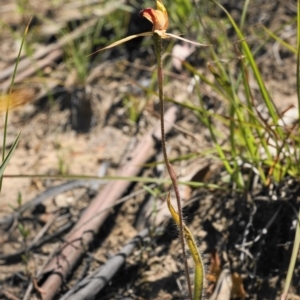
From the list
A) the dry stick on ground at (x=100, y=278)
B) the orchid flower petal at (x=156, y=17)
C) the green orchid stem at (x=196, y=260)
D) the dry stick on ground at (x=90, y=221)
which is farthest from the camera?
the dry stick on ground at (x=90, y=221)

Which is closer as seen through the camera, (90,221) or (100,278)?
(100,278)

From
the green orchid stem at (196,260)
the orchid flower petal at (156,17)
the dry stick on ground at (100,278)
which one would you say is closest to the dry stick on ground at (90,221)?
the dry stick on ground at (100,278)

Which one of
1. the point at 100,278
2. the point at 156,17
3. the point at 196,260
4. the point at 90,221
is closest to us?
the point at 156,17

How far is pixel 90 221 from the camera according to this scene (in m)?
2.59

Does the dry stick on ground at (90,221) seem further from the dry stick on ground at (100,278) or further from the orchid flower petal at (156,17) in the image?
the orchid flower petal at (156,17)

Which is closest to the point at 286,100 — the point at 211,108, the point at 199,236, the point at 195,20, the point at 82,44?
the point at 211,108

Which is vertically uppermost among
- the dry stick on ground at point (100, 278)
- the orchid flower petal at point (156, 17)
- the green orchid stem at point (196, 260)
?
the orchid flower petal at point (156, 17)

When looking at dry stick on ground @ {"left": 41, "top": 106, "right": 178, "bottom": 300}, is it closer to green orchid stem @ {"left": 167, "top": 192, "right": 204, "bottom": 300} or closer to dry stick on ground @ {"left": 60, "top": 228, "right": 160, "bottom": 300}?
dry stick on ground @ {"left": 60, "top": 228, "right": 160, "bottom": 300}

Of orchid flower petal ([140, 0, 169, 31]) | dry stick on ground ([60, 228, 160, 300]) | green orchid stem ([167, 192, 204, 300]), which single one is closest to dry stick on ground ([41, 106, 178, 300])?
dry stick on ground ([60, 228, 160, 300])

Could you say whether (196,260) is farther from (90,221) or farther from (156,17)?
(90,221)

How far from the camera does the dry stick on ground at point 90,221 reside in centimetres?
235

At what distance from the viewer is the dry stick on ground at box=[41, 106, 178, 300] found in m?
2.35

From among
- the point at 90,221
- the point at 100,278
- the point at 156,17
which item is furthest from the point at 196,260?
the point at 90,221

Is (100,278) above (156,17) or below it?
below
